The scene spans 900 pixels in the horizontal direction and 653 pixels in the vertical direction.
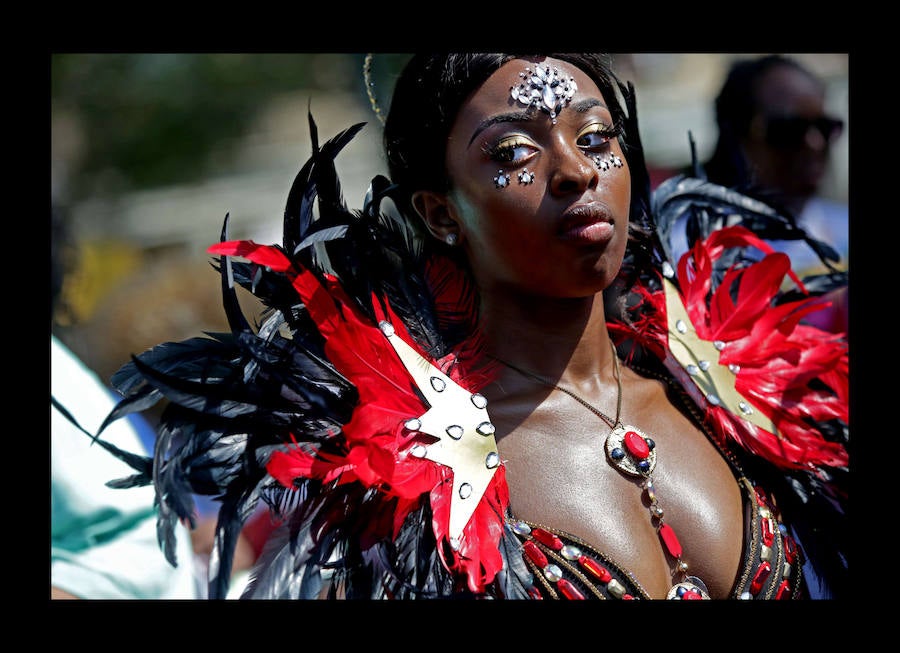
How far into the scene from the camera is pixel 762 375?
6.48 ft

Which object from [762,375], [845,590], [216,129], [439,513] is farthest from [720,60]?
[439,513]

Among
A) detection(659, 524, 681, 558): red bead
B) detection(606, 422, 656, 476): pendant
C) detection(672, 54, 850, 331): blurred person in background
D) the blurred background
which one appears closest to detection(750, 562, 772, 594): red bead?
detection(659, 524, 681, 558): red bead

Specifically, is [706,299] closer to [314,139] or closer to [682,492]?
[682,492]

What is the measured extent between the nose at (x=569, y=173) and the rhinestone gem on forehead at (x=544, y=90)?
6 cm

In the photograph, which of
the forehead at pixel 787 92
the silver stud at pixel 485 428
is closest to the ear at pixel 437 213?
the silver stud at pixel 485 428

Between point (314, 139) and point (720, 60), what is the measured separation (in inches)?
172

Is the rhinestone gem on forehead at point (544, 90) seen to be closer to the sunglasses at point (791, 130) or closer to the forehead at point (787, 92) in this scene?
the sunglasses at point (791, 130)

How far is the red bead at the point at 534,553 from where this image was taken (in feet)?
5.01

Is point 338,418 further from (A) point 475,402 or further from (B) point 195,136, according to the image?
(B) point 195,136

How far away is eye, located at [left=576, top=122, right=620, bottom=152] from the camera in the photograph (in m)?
1.65

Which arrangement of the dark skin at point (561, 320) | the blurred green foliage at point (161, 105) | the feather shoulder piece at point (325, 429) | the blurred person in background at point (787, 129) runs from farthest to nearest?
the blurred green foliage at point (161, 105), the blurred person in background at point (787, 129), the dark skin at point (561, 320), the feather shoulder piece at point (325, 429)

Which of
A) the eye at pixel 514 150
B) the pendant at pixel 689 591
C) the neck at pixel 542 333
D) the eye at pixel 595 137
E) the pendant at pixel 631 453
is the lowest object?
the pendant at pixel 689 591

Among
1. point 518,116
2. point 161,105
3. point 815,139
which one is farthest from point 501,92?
point 161,105

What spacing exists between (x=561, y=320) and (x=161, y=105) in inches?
205
